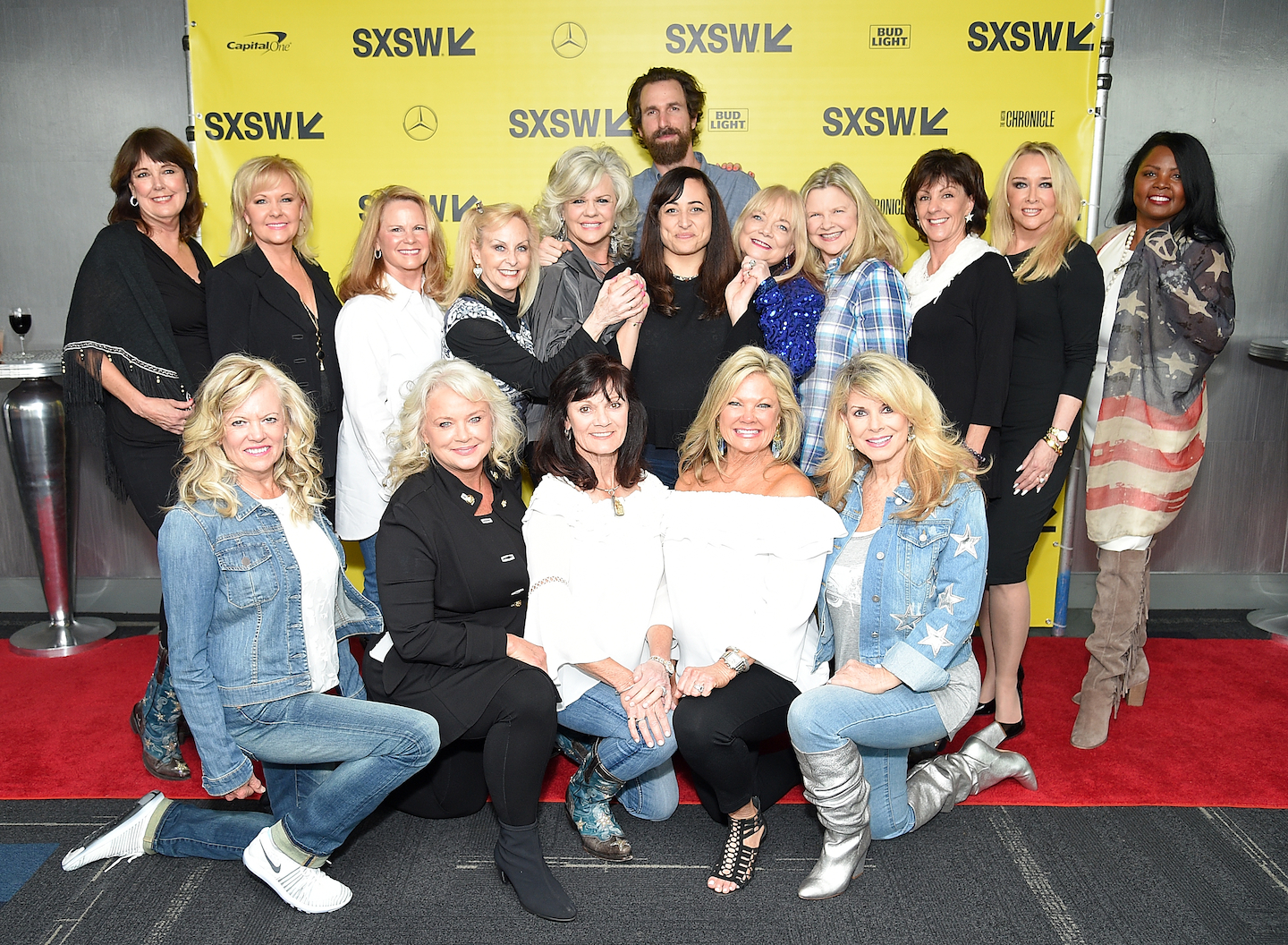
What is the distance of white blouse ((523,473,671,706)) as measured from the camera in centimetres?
249

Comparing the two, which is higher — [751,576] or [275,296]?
[275,296]

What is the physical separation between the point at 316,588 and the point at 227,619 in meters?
0.22

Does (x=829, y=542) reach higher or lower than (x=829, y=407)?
lower

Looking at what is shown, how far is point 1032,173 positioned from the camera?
2.97m

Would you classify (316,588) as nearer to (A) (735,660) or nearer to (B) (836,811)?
(A) (735,660)

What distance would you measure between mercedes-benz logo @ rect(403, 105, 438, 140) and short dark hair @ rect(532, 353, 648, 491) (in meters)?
1.99

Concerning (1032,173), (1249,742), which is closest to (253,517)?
(1032,173)

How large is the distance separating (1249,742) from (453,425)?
9.14ft

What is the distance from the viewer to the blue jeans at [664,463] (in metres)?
2.96

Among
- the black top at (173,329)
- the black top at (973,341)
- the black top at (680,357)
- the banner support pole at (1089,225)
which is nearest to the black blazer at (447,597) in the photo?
the black top at (680,357)

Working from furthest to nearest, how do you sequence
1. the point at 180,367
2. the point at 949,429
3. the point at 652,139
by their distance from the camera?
1. the point at 652,139
2. the point at 180,367
3. the point at 949,429

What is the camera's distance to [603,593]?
8.21ft

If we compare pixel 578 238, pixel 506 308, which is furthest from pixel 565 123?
pixel 506 308

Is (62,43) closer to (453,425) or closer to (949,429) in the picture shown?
(453,425)
